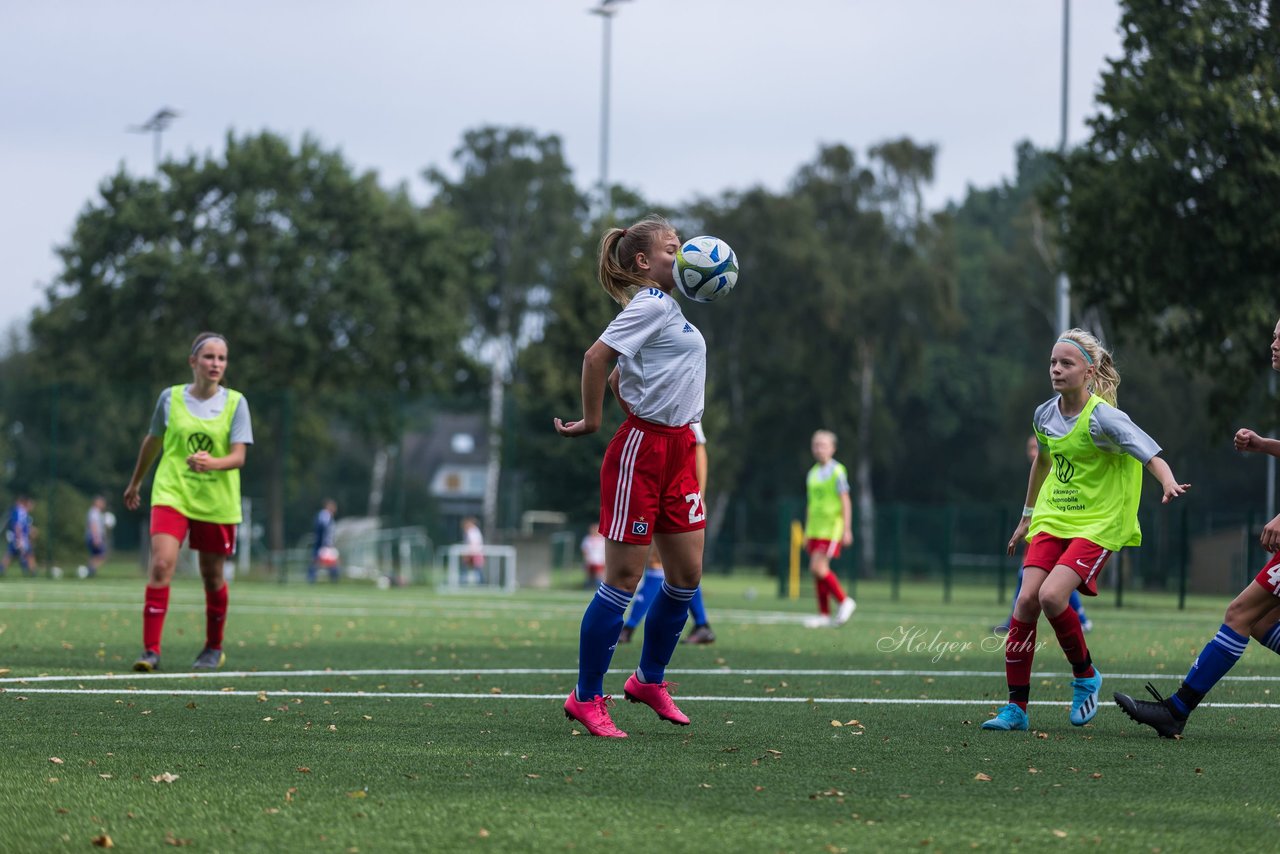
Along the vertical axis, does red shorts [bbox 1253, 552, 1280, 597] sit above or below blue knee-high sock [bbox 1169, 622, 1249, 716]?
above

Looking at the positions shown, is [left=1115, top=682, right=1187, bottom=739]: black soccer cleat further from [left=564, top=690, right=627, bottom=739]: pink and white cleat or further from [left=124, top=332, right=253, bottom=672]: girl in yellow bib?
[left=124, top=332, right=253, bottom=672]: girl in yellow bib

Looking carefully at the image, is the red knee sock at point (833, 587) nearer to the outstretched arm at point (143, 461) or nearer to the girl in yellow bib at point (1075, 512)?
the outstretched arm at point (143, 461)

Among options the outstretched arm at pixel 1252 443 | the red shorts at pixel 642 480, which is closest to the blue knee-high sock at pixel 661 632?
the red shorts at pixel 642 480

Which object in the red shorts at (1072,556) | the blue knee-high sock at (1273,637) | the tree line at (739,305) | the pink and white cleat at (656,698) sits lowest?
the pink and white cleat at (656,698)

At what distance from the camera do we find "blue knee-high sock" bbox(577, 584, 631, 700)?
20.9ft

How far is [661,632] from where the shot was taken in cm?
663

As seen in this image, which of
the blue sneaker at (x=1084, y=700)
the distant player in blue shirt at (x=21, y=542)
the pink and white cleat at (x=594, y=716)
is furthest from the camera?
the distant player in blue shirt at (x=21, y=542)

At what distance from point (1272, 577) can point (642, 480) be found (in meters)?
2.62

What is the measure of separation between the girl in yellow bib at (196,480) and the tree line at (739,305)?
33.4 feet

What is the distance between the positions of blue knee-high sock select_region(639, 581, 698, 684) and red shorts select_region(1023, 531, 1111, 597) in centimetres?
160

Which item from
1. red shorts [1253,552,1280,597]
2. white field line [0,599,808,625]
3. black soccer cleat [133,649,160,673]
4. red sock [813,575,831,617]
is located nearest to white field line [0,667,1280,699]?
black soccer cleat [133,649,160,673]

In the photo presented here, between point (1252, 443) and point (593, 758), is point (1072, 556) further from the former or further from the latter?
point (593, 758)

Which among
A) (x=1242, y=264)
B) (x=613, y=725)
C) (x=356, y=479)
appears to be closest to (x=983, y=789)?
(x=613, y=725)

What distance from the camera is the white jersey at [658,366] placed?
6215 mm
